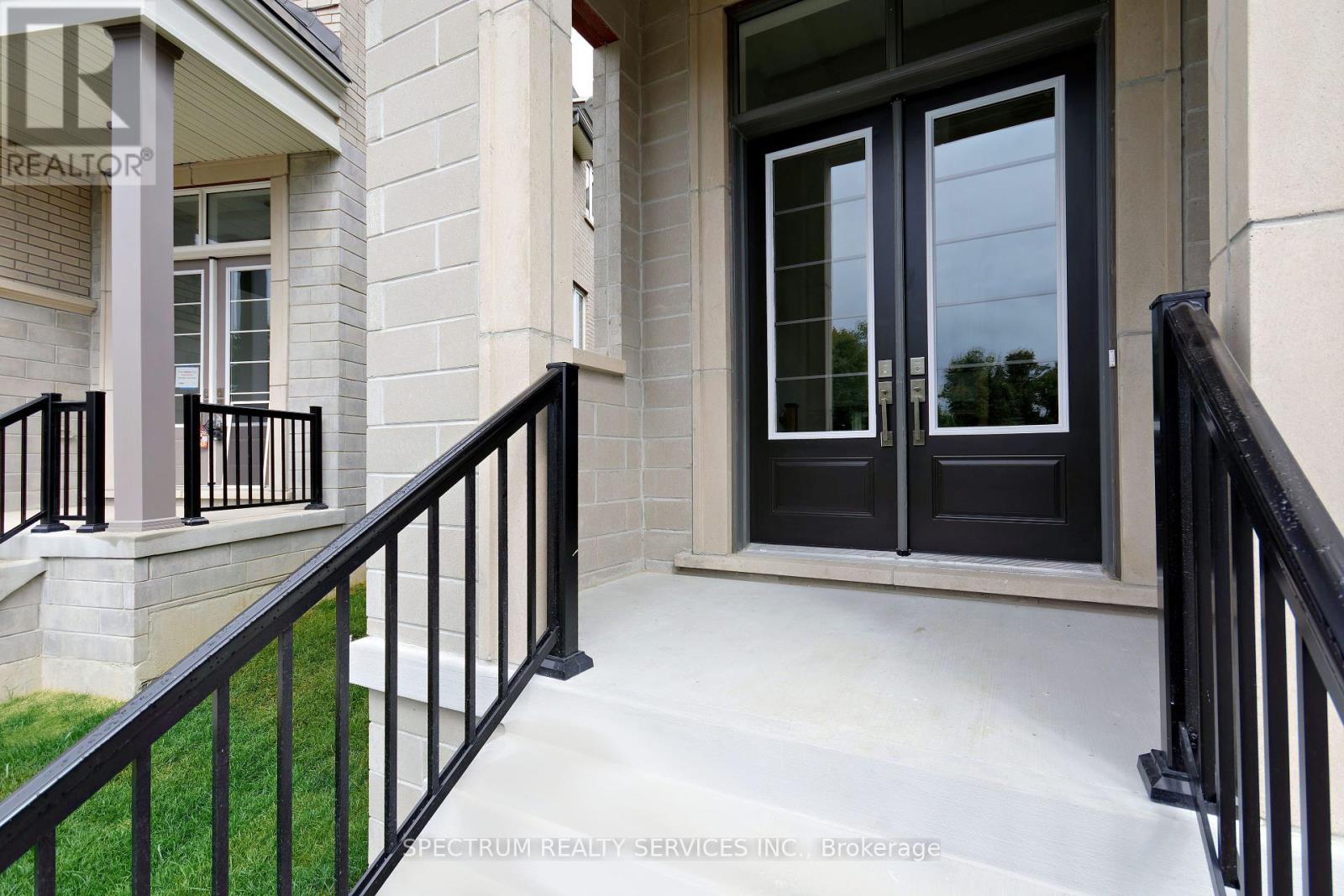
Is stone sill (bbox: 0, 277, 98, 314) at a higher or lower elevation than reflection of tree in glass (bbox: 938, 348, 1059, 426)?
higher

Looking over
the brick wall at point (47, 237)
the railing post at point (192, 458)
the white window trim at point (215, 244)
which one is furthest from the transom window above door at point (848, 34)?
the brick wall at point (47, 237)

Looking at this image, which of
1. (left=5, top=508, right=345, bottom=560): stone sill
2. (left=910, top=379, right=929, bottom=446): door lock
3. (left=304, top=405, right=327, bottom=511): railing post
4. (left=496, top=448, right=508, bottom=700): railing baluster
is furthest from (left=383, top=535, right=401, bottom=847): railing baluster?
(left=304, top=405, right=327, bottom=511): railing post

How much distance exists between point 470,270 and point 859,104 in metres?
2.11

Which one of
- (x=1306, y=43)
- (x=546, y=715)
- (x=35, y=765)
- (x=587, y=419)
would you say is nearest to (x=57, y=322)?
(x=35, y=765)

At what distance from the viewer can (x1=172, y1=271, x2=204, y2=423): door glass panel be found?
5754 mm

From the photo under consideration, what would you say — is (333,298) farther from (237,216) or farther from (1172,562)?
(1172,562)

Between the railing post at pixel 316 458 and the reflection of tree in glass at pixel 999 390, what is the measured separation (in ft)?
15.9

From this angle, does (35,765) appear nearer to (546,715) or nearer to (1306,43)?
(546,715)

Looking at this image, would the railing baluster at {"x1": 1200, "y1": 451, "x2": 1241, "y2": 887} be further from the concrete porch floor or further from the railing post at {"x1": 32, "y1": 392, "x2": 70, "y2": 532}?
the railing post at {"x1": 32, "y1": 392, "x2": 70, "y2": 532}

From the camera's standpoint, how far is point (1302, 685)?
0.69 m

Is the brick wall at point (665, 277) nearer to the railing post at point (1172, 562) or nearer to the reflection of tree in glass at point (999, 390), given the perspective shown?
the reflection of tree in glass at point (999, 390)

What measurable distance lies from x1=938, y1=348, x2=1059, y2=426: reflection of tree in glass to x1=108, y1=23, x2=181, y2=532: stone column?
422cm

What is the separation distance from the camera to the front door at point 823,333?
2844 mm

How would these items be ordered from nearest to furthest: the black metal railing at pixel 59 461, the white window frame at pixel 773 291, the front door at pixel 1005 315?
1. the front door at pixel 1005 315
2. the white window frame at pixel 773 291
3. the black metal railing at pixel 59 461
